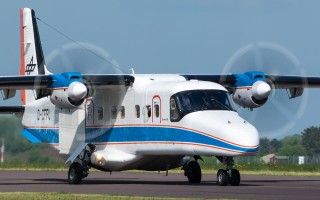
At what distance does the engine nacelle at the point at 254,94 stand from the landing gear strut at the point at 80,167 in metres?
6.21

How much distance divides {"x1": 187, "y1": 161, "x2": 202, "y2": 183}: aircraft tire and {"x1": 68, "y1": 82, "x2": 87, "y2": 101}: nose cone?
4996mm

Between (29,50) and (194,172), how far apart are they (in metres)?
11.4

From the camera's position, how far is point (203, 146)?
108 feet

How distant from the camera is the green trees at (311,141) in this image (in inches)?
4305

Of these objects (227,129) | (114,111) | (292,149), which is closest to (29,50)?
(114,111)

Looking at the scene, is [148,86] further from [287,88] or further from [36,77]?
[287,88]

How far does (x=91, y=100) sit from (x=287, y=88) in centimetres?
818

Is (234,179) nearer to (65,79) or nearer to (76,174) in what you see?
(76,174)

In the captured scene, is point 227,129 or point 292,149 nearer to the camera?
point 227,129

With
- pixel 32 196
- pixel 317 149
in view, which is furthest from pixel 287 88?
pixel 317 149

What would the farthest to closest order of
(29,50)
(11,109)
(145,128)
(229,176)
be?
(29,50)
(11,109)
(145,128)
(229,176)

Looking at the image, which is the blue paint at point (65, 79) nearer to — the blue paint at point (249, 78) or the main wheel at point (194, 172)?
the main wheel at point (194, 172)

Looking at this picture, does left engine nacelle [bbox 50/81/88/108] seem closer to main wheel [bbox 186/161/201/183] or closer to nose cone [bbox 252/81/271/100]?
main wheel [bbox 186/161/201/183]

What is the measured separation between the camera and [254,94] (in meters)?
36.7
